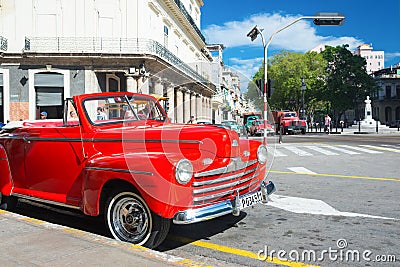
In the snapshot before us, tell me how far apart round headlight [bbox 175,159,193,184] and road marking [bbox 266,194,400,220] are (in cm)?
260

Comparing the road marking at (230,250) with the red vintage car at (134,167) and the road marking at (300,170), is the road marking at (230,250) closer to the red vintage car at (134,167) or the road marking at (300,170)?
the red vintage car at (134,167)

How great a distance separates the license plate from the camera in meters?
4.42

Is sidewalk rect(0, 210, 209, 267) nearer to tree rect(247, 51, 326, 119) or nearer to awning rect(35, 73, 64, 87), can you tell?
awning rect(35, 73, 64, 87)

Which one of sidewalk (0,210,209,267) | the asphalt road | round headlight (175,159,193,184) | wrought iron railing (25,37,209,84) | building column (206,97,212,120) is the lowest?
the asphalt road

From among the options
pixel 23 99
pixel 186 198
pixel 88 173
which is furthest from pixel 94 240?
pixel 23 99

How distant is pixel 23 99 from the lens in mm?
25281

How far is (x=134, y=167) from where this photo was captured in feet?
13.3

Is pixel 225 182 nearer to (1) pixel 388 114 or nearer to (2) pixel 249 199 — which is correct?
(2) pixel 249 199

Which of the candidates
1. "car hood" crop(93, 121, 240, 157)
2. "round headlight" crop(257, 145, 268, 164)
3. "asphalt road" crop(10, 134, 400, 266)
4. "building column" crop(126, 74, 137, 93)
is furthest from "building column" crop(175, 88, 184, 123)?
"building column" crop(126, 74, 137, 93)

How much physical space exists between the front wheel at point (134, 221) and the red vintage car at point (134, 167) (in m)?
0.01

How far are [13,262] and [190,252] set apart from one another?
1731 millimetres

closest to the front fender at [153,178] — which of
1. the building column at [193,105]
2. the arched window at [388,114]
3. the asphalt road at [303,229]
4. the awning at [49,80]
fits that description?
the asphalt road at [303,229]

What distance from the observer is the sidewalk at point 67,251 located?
356 cm

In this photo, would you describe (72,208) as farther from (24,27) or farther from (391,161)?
(24,27)
